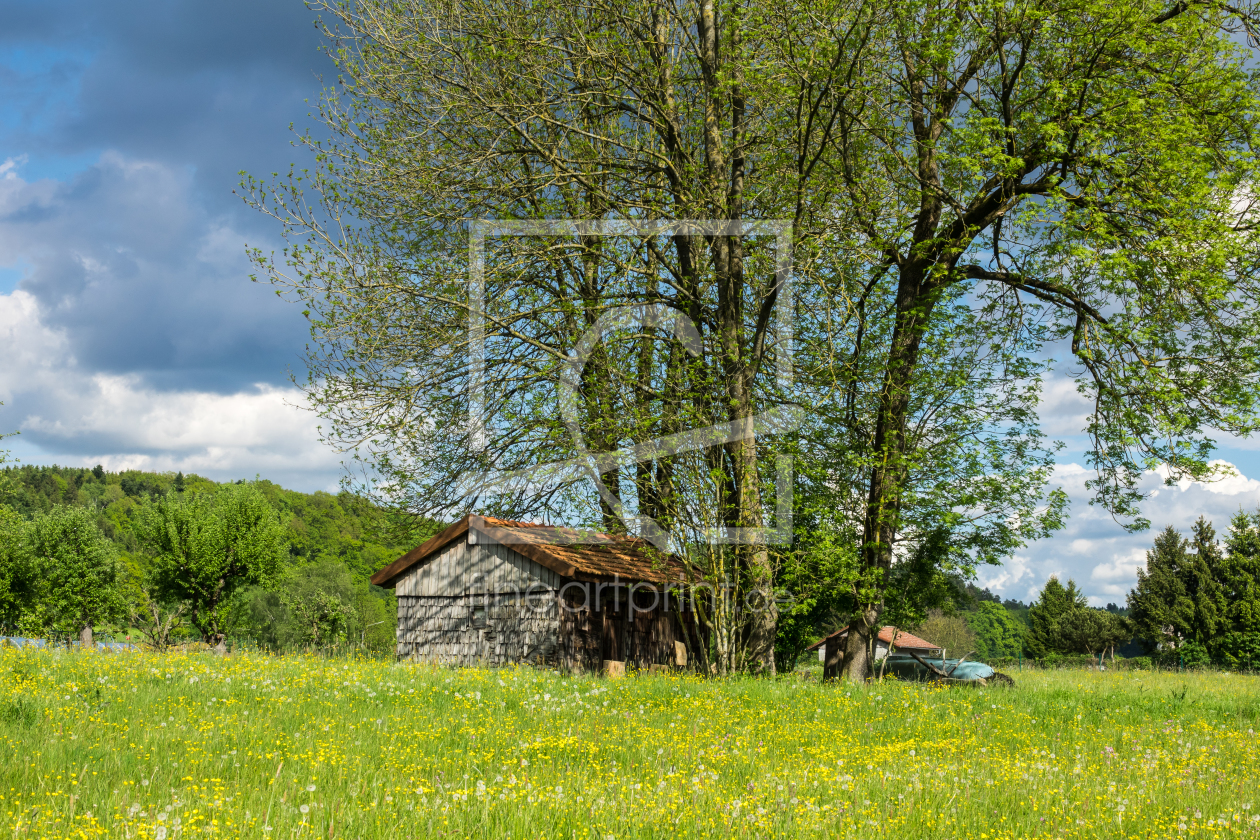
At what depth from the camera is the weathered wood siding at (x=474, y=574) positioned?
21312 mm

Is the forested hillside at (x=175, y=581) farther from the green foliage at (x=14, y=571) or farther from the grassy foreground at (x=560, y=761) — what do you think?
the grassy foreground at (x=560, y=761)

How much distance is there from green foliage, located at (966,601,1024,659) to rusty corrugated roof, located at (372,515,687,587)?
106 metres

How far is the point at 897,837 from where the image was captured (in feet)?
15.2

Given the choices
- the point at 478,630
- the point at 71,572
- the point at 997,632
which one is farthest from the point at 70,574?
the point at 997,632

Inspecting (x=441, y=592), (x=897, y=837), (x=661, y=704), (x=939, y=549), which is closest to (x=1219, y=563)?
(x=939, y=549)

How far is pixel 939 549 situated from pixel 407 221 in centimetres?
1375

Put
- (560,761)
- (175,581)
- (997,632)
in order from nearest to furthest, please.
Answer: (560,761), (175,581), (997,632)

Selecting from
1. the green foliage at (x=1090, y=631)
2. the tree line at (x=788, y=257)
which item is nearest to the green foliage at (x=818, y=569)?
the tree line at (x=788, y=257)

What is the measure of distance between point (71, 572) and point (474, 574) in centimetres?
4156

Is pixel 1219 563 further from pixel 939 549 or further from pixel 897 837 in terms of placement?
pixel 897 837

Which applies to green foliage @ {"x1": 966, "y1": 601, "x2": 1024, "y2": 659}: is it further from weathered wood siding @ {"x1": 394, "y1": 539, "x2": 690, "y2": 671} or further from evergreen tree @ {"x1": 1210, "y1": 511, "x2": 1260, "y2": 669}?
weathered wood siding @ {"x1": 394, "y1": 539, "x2": 690, "y2": 671}

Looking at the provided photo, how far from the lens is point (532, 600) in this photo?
21.2m

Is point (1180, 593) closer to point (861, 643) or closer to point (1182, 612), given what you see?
point (1182, 612)

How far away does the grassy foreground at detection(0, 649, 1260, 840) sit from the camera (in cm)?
449
